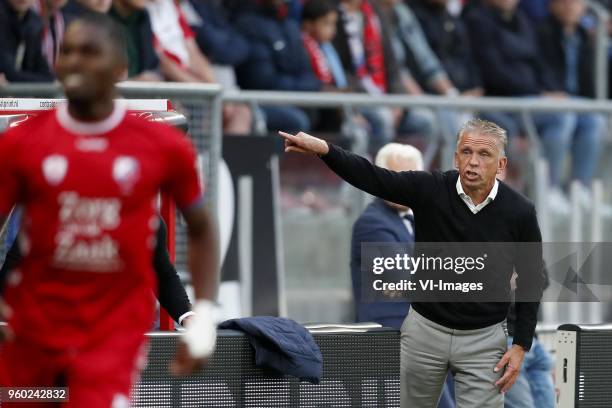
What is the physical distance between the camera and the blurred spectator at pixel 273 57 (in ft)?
39.6

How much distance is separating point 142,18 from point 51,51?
32.6 inches

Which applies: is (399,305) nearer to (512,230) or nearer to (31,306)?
(512,230)

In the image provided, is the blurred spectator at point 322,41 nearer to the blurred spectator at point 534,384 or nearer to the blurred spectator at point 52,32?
the blurred spectator at point 52,32

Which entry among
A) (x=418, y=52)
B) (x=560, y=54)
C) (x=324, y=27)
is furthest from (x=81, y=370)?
(x=560, y=54)

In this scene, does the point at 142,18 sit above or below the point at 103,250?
above

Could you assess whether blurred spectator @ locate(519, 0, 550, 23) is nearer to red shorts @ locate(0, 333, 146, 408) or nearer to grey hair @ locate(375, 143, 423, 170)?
grey hair @ locate(375, 143, 423, 170)

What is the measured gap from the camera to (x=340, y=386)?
712 centimetres

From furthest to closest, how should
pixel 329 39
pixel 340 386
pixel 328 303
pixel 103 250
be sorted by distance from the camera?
pixel 329 39 < pixel 328 303 < pixel 340 386 < pixel 103 250

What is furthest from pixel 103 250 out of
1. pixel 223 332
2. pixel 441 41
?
pixel 441 41

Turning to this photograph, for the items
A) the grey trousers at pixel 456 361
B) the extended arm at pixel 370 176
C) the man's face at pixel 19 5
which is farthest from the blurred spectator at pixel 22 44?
the grey trousers at pixel 456 361

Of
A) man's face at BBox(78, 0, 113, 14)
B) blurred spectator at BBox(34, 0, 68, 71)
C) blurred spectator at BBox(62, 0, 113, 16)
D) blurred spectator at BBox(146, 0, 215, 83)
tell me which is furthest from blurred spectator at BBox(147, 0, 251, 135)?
blurred spectator at BBox(34, 0, 68, 71)

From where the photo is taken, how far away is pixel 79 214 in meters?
4.45

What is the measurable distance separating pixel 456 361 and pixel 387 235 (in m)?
1.29

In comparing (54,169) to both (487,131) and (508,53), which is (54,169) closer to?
(487,131)
